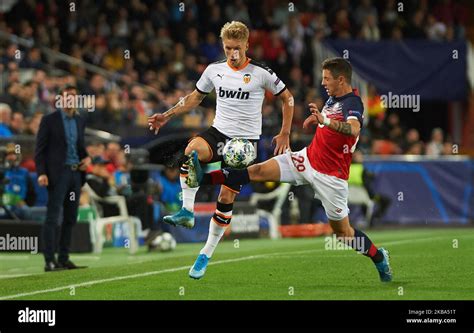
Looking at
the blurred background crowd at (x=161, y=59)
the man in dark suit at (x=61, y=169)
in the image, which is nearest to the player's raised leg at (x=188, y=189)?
the man in dark suit at (x=61, y=169)

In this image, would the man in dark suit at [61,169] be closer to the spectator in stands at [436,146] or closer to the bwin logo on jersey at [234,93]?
the bwin logo on jersey at [234,93]

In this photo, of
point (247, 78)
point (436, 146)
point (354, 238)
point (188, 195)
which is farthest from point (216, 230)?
point (436, 146)

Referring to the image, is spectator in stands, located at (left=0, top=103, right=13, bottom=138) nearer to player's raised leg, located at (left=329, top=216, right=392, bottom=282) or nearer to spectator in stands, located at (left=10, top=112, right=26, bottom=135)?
spectator in stands, located at (left=10, top=112, right=26, bottom=135)

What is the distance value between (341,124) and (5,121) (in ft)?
31.4

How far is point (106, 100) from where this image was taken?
76.6ft

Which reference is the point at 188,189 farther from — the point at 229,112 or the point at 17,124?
the point at 17,124

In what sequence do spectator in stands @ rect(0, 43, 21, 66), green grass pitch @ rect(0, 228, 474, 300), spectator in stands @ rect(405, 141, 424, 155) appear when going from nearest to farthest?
green grass pitch @ rect(0, 228, 474, 300) < spectator in stands @ rect(0, 43, 21, 66) < spectator in stands @ rect(405, 141, 424, 155)

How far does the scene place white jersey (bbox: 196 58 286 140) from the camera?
43.5 ft

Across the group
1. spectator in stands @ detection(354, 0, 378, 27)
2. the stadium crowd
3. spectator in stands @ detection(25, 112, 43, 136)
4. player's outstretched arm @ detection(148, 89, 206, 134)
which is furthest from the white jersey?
spectator in stands @ detection(354, 0, 378, 27)

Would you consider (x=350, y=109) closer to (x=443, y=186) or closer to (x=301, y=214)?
(x=301, y=214)

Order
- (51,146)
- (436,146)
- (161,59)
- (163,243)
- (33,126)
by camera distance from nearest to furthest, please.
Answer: (51,146)
(163,243)
(33,126)
(161,59)
(436,146)

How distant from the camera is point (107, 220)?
19.4 metres

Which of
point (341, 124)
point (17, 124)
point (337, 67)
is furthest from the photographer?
point (17, 124)

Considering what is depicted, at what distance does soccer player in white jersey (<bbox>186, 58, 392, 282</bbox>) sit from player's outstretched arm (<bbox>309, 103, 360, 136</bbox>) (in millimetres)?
67
